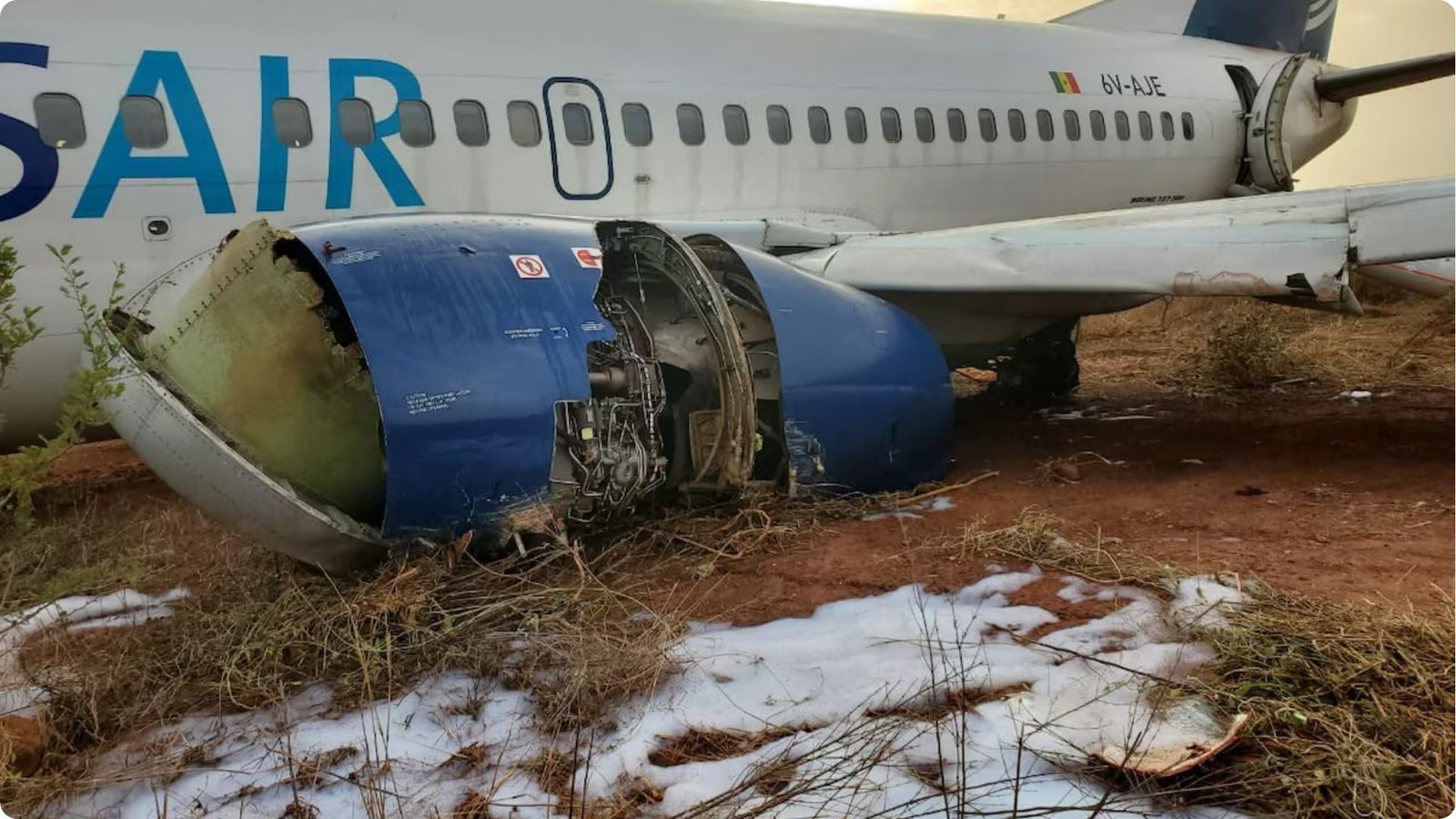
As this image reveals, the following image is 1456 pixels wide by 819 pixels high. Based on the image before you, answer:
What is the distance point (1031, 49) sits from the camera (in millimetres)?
10938

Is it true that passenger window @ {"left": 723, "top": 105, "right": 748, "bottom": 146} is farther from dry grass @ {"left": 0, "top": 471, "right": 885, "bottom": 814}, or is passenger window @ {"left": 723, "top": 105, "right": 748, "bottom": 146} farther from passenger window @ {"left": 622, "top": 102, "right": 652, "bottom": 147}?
dry grass @ {"left": 0, "top": 471, "right": 885, "bottom": 814}

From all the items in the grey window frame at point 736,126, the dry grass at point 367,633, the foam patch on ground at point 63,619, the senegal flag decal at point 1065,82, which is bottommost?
the foam patch on ground at point 63,619

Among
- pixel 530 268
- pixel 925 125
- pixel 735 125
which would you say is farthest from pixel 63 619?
pixel 925 125

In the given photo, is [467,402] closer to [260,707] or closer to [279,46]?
[260,707]

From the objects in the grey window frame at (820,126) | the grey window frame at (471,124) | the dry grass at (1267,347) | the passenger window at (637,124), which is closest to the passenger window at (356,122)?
the grey window frame at (471,124)

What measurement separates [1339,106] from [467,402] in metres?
13.6

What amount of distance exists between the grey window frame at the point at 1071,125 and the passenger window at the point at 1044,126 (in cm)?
22

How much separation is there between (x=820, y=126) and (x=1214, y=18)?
7904 millimetres

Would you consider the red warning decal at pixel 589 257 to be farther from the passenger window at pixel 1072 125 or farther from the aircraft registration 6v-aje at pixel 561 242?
the passenger window at pixel 1072 125

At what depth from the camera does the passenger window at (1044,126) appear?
34.3ft

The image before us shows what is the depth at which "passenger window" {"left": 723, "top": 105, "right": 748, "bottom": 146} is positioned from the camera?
8.37 metres

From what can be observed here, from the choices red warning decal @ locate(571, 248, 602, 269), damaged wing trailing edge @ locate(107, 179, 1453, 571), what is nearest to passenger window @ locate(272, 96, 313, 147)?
damaged wing trailing edge @ locate(107, 179, 1453, 571)

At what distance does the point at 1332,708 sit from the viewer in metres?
2.79

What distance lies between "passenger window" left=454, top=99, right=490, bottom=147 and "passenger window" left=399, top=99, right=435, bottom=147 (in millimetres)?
199
